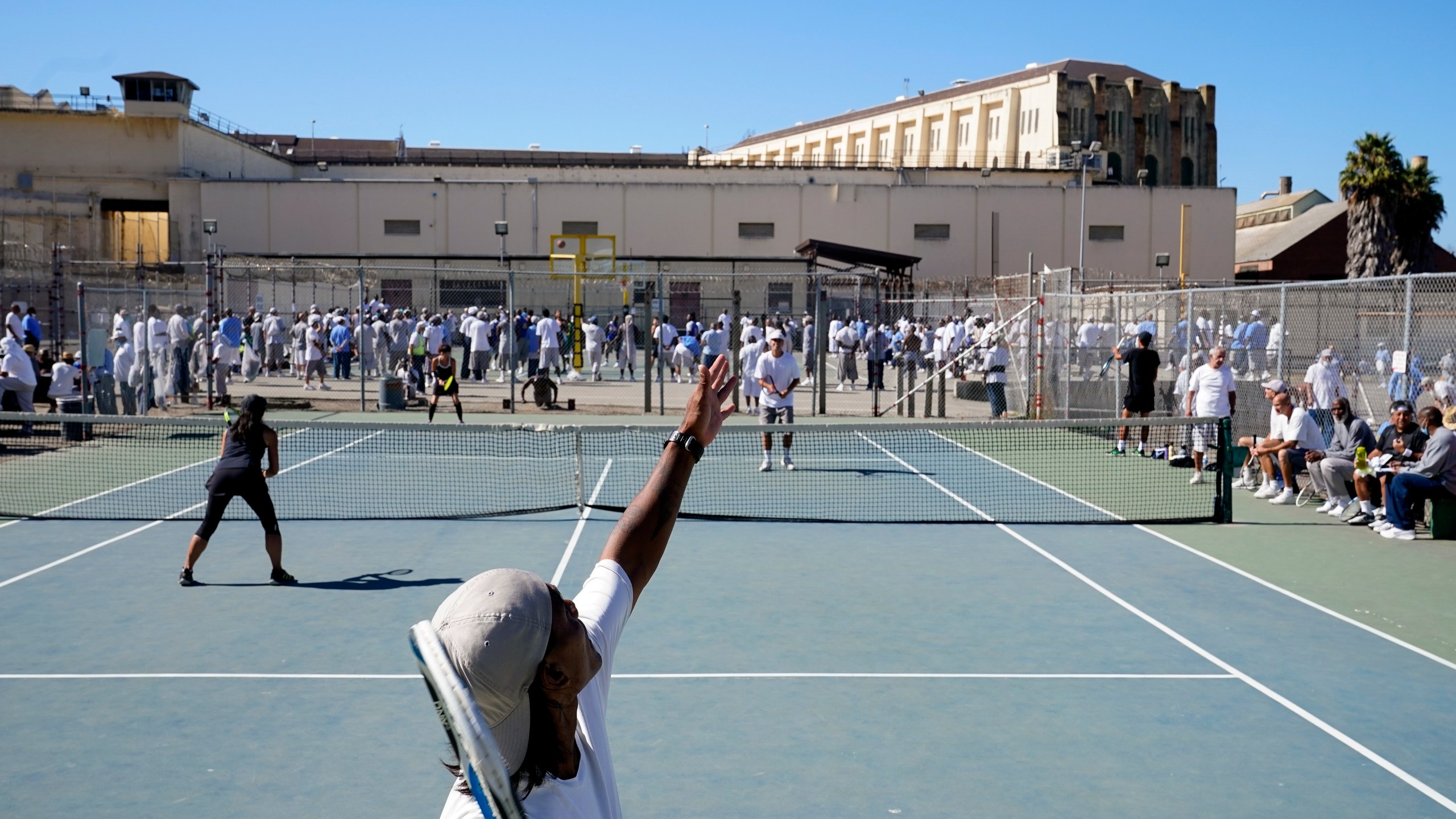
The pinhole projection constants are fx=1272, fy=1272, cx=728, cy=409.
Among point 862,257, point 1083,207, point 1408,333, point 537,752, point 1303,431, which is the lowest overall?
point 1303,431

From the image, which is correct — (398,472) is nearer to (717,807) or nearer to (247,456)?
(247,456)

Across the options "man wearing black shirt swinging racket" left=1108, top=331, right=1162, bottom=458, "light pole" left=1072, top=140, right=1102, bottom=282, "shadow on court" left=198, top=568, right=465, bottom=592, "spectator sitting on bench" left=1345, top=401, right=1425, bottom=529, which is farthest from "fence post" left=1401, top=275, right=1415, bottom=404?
"light pole" left=1072, top=140, right=1102, bottom=282

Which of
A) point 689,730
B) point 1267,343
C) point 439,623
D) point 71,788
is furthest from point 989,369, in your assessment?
point 439,623

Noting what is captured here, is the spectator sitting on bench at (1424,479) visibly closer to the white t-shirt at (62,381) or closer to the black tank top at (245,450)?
the black tank top at (245,450)

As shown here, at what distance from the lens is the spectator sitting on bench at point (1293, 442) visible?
1448 cm

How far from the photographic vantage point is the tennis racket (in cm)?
169

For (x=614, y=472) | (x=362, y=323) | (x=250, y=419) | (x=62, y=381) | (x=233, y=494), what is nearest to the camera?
(x=233, y=494)

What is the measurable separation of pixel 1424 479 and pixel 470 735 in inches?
501

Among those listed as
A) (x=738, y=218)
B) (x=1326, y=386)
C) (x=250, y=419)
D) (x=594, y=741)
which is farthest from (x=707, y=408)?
(x=738, y=218)

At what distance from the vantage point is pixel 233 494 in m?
9.87

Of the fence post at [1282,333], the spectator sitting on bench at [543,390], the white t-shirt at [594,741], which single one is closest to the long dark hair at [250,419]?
the white t-shirt at [594,741]

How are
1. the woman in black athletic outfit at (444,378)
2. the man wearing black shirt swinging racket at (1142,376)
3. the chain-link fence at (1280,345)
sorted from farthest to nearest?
the woman in black athletic outfit at (444,378) → the man wearing black shirt swinging racket at (1142,376) → the chain-link fence at (1280,345)

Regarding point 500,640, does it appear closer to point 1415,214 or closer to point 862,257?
point 862,257

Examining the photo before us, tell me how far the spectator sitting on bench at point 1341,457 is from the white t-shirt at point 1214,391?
5.50 ft
